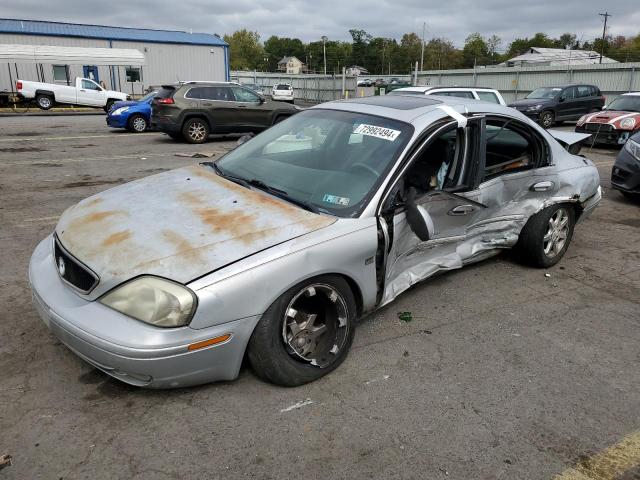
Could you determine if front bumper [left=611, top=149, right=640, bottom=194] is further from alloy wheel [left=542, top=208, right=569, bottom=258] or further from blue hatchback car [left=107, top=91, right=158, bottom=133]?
blue hatchback car [left=107, top=91, right=158, bottom=133]

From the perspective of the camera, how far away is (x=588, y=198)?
494 cm

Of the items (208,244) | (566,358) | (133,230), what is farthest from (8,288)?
(566,358)

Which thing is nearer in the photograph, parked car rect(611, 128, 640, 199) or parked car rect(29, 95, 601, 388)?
parked car rect(29, 95, 601, 388)

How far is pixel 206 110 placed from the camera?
13.8m

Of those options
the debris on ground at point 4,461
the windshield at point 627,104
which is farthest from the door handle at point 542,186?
the windshield at point 627,104

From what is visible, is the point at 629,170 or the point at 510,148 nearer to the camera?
the point at 510,148

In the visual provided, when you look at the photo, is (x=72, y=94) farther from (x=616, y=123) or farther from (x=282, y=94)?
(x=616, y=123)

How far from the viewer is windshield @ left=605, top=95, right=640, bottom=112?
14.0 metres

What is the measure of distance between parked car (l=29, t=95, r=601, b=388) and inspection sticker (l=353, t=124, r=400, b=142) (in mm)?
12

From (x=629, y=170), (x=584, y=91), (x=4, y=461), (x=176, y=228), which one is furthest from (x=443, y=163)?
(x=584, y=91)

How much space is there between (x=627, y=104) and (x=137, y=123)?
14.7 meters

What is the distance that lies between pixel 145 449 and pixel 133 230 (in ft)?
3.78

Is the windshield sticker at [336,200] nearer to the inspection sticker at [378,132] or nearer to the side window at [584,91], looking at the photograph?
the inspection sticker at [378,132]

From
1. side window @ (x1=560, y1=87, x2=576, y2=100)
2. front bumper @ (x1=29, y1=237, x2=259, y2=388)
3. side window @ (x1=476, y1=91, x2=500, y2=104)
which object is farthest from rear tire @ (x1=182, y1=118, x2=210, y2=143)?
side window @ (x1=560, y1=87, x2=576, y2=100)
